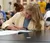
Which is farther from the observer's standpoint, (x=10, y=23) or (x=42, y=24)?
(x=10, y=23)

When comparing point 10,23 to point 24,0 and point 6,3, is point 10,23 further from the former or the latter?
point 24,0

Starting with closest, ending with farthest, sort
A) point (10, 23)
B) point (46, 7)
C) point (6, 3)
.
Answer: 1. point (10, 23)
2. point (46, 7)
3. point (6, 3)

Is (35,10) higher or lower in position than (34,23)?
higher

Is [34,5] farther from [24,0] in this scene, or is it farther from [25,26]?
[24,0]

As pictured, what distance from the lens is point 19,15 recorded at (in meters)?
2.84

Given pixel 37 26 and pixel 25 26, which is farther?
pixel 25 26

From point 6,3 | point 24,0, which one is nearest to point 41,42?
point 6,3

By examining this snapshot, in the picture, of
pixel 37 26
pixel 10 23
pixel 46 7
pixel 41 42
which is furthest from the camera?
pixel 46 7

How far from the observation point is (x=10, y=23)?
2.73 meters

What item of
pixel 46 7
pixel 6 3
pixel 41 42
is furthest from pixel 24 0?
pixel 41 42

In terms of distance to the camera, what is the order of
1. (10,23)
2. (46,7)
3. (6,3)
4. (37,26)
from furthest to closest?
(6,3) < (46,7) < (10,23) < (37,26)

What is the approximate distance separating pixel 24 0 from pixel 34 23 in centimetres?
1035

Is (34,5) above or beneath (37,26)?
above

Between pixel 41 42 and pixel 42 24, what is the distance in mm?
1228
